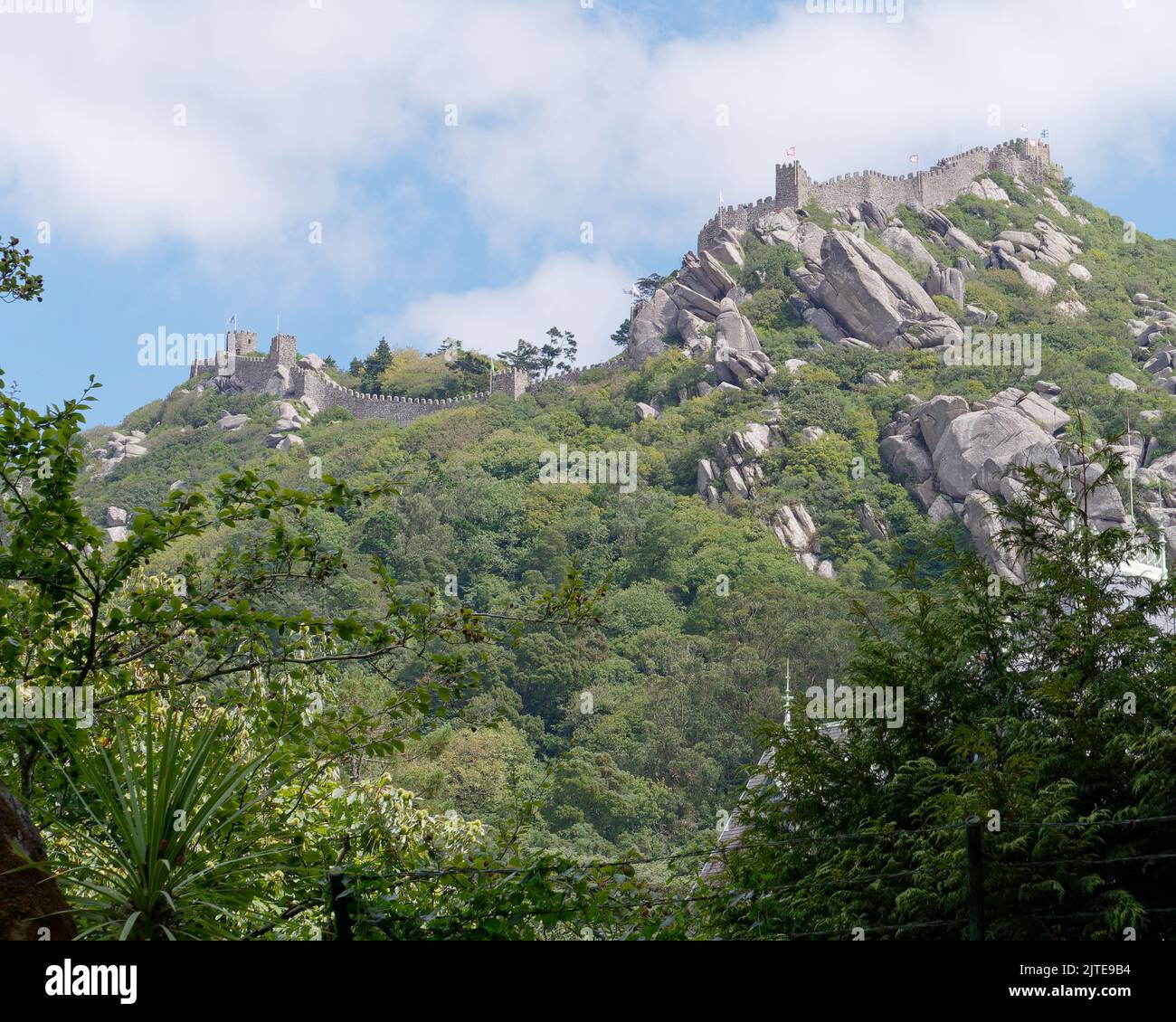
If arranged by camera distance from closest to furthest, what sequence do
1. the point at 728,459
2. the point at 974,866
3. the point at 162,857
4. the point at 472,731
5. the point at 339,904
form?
the point at 162,857 → the point at 339,904 → the point at 974,866 → the point at 472,731 → the point at 728,459

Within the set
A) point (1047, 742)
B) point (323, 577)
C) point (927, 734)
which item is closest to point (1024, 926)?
point (1047, 742)

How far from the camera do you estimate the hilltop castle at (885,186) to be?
255 ft

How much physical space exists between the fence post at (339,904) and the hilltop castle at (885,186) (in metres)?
74.5

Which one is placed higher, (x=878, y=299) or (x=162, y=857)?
(x=878, y=299)

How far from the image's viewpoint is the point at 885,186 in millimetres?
80750

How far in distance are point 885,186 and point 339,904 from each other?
81.1 meters

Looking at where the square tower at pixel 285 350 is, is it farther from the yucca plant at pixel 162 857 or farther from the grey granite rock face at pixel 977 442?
the yucca plant at pixel 162 857

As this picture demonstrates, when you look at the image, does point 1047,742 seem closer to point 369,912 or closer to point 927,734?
point 927,734

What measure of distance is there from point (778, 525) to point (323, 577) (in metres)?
52.3

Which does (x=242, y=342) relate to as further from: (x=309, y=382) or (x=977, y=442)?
(x=977, y=442)

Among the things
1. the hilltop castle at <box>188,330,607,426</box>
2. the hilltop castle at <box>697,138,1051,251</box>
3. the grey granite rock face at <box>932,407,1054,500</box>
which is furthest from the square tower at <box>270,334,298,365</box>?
the grey granite rock face at <box>932,407,1054,500</box>

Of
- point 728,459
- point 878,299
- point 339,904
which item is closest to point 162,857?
point 339,904

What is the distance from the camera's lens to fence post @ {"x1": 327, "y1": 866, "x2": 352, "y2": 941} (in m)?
4.48

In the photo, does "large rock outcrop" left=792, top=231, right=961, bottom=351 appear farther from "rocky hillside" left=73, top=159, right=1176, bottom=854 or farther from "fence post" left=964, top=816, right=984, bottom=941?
"fence post" left=964, top=816, right=984, bottom=941
